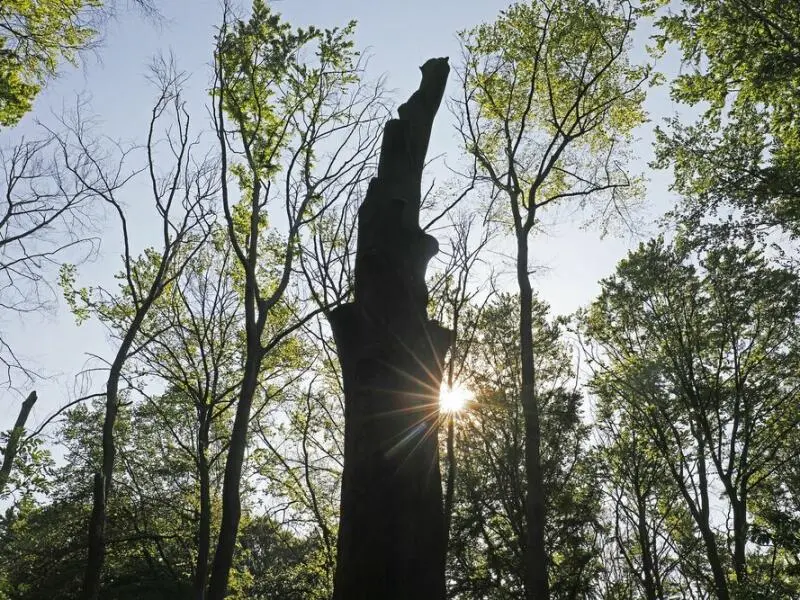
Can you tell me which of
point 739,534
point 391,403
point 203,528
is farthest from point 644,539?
point 391,403

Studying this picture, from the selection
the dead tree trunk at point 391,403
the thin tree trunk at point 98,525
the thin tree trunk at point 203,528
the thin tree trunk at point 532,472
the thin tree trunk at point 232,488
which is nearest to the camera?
the dead tree trunk at point 391,403

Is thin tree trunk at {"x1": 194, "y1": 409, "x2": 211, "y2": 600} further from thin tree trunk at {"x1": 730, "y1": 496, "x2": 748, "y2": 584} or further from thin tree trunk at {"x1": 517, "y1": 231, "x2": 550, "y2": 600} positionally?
thin tree trunk at {"x1": 730, "y1": 496, "x2": 748, "y2": 584}

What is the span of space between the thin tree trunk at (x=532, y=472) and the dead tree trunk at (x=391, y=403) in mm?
5617

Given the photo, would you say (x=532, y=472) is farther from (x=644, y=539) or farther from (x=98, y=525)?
(x=644, y=539)

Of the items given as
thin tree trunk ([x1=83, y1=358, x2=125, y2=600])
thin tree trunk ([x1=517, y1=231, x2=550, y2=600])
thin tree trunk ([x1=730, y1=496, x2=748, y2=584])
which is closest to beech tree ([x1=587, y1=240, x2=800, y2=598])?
thin tree trunk ([x1=730, y1=496, x2=748, y2=584])

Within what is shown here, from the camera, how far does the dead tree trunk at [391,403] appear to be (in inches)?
82.7

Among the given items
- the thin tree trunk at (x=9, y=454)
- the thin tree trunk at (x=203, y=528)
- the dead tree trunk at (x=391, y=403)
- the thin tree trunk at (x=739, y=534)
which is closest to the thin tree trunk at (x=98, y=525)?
the thin tree trunk at (x=9, y=454)

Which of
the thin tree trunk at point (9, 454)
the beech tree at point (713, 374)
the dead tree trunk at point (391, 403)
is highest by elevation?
the beech tree at point (713, 374)

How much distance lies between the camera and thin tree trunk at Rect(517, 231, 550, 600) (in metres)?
7.14

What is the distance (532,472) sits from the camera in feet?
25.1

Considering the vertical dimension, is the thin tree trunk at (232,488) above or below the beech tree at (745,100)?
below

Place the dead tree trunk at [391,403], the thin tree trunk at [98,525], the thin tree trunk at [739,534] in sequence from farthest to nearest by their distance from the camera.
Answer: the thin tree trunk at [739,534] < the thin tree trunk at [98,525] < the dead tree trunk at [391,403]

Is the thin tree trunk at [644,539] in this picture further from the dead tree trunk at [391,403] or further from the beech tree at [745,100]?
the dead tree trunk at [391,403]

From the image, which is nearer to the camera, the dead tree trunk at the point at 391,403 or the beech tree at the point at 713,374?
the dead tree trunk at the point at 391,403
